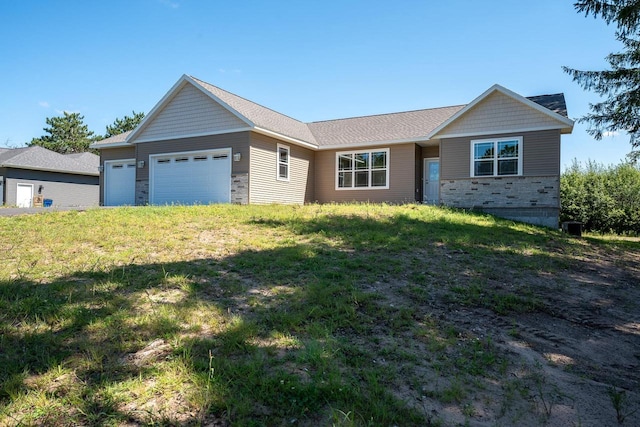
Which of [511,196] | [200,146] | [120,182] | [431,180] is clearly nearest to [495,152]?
[511,196]

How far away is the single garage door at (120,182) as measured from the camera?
714 inches

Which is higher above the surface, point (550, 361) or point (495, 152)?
point (495, 152)

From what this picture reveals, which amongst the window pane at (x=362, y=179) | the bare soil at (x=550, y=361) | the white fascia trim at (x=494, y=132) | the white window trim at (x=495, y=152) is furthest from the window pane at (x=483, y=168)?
the bare soil at (x=550, y=361)

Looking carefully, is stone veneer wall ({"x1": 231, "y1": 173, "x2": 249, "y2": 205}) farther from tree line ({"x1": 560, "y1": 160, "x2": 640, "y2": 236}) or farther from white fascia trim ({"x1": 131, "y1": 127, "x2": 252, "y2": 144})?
tree line ({"x1": 560, "y1": 160, "x2": 640, "y2": 236})

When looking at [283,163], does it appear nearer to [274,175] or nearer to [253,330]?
[274,175]

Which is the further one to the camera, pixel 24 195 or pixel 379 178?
pixel 24 195

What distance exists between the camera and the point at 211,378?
272 cm

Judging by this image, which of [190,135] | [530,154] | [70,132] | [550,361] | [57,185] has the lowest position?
[550,361]

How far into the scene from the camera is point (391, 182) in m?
16.8

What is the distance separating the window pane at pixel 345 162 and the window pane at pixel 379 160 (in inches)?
41.9

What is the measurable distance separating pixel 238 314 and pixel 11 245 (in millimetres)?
5460

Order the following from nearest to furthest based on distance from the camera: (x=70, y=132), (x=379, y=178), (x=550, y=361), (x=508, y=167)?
(x=550, y=361) < (x=508, y=167) < (x=379, y=178) < (x=70, y=132)

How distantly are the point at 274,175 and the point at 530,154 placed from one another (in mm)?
9695

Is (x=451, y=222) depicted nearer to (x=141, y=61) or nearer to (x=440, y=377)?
(x=440, y=377)
